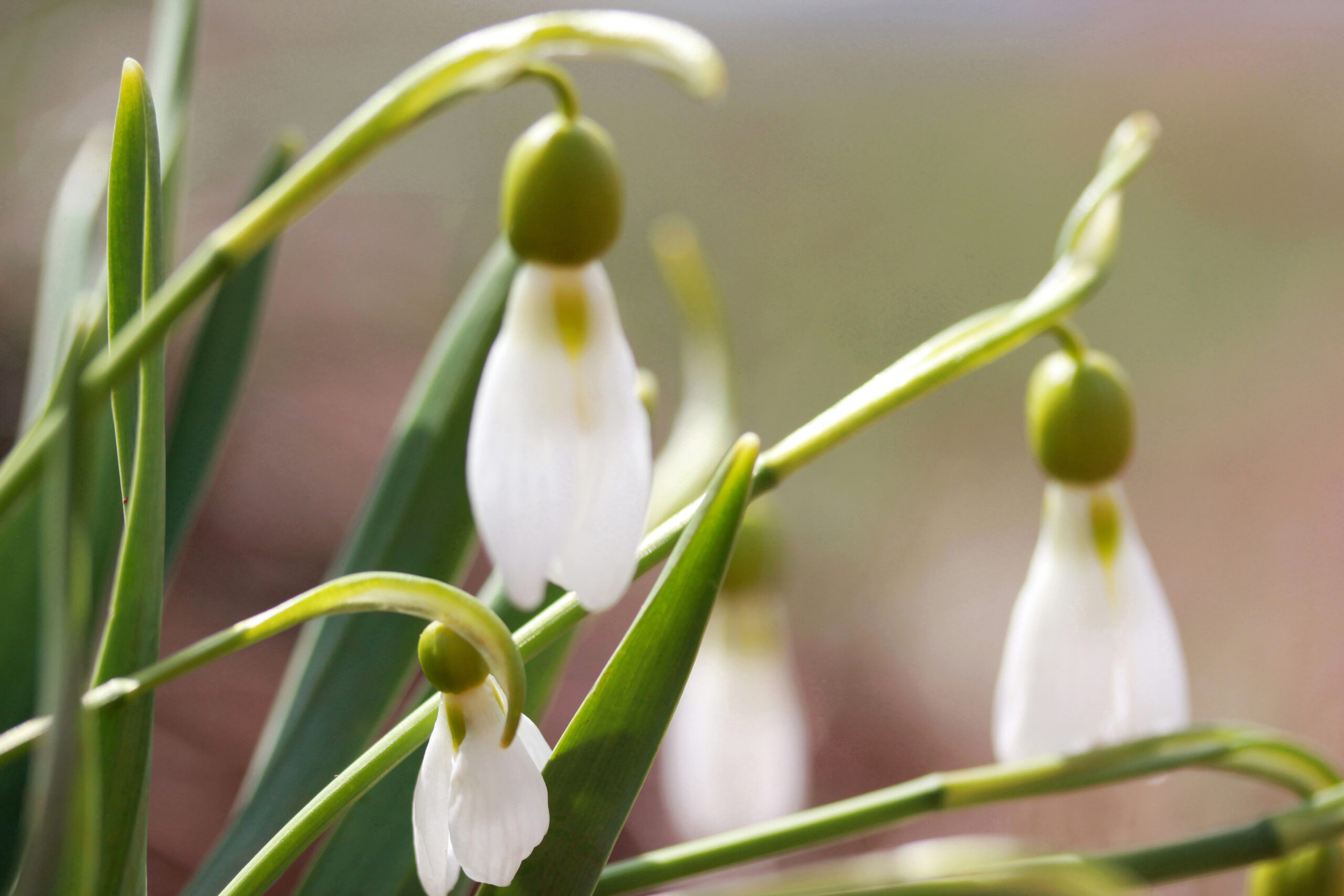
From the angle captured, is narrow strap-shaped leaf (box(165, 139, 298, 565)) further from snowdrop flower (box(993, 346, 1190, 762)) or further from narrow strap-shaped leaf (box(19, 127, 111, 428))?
snowdrop flower (box(993, 346, 1190, 762))

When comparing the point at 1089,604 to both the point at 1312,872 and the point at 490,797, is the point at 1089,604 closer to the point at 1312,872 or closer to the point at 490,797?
the point at 1312,872

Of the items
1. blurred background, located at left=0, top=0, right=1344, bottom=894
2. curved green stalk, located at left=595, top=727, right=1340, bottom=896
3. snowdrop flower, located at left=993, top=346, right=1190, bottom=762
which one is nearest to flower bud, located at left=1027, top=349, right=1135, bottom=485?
snowdrop flower, located at left=993, top=346, right=1190, bottom=762

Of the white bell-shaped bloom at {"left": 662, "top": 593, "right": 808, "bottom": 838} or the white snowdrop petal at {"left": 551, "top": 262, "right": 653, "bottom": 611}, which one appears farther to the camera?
the white bell-shaped bloom at {"left": 662, "top": 593, "right": 808, "bottom": 838}

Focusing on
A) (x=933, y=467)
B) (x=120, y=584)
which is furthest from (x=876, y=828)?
(x=933, y=467)

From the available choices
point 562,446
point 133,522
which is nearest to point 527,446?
point 562,446

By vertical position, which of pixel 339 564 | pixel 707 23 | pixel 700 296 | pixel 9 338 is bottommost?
pixel 339 564

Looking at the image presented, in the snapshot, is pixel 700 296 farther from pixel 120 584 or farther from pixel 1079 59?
pixel 1079 59
